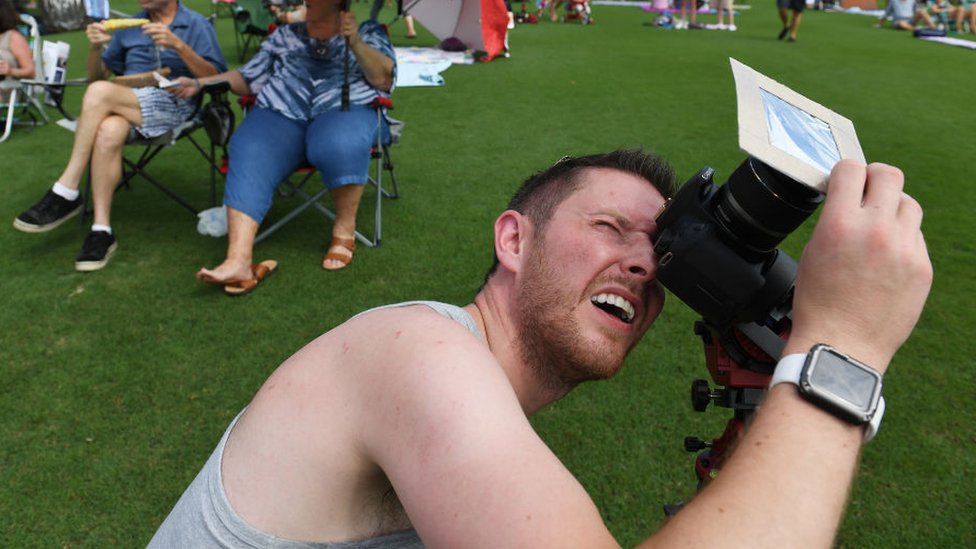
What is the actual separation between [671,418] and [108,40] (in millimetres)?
4255

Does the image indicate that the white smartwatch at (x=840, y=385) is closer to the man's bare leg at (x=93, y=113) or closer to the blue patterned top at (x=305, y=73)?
the blue patterned top at (x=305, y=73)

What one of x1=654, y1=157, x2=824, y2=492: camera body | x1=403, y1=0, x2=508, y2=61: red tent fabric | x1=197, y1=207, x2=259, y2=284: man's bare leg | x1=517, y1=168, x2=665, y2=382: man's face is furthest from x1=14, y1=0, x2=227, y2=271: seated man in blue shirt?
x1=654, y1=157, x2=824, y2=492: camera body

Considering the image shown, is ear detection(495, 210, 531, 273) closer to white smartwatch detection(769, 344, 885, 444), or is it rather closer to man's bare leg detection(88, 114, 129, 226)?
white smartwatch detection(769, 344, 885, 444)

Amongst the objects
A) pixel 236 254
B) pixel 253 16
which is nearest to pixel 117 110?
pixel 236 254

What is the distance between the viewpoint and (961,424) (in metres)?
2.80

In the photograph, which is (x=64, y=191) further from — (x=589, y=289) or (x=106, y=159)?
(x=589, y=289)

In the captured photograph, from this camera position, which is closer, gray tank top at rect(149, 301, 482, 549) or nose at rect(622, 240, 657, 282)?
gray tank top at rect(149, 301, 482, 549)

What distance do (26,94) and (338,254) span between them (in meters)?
4.83

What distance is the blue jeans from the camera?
3928 millimetres

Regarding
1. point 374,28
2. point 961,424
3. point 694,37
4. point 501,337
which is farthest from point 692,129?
point 694,37

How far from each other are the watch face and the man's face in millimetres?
431

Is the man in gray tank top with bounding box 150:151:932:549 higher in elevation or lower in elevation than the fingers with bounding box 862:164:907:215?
lower

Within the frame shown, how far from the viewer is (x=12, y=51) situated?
249 inches

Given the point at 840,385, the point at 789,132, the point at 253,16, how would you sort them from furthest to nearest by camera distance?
the point at 253,16
the point at 789,132
the point at 840,385
